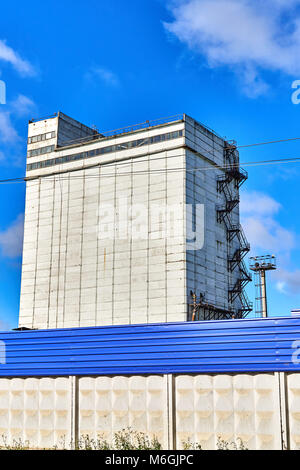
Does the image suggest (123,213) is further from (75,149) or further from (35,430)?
(35,430)

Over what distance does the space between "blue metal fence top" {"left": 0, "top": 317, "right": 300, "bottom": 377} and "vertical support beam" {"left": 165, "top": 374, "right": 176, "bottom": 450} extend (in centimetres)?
33

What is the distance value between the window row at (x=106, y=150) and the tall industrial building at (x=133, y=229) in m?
0.12

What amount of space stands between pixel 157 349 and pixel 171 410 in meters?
2.06

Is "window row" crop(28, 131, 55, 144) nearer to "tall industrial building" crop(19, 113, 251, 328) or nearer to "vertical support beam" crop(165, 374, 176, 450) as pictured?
"tall industrial building" crop(19, 113, 251, 328)

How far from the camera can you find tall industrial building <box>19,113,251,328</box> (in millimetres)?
49938

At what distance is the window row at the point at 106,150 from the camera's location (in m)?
53.4

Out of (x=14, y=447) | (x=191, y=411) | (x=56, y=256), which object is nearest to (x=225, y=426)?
(x=191, y=411)

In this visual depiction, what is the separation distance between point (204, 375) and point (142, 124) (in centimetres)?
3984

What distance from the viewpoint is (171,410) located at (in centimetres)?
1900

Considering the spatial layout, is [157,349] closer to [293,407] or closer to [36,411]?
[293,407]

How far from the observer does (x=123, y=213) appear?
52.6 m

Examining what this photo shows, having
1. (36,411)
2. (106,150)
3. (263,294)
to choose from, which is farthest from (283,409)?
(263,294)

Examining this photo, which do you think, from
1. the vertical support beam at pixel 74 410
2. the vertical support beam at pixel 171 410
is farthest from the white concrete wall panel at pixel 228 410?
the vertical support beam at pixel 74 410
